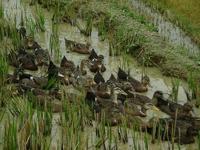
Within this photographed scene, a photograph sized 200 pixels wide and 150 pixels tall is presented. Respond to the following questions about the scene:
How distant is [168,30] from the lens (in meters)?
14.8

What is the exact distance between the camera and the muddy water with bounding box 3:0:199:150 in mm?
9248

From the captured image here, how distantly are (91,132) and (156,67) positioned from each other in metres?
4.01

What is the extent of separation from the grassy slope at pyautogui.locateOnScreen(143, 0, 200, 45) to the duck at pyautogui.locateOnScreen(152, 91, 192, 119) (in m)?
4.06

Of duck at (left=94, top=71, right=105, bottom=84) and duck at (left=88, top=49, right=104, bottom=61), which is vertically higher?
duck at (left=88, top=49, right=104, bottom=61)

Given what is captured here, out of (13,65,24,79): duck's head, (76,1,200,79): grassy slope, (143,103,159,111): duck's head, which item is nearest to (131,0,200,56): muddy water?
(76,1,200,79): grassy slope

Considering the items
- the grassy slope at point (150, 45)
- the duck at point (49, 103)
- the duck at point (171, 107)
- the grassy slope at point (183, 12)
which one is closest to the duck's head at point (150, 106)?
the duck at point (171, 107)

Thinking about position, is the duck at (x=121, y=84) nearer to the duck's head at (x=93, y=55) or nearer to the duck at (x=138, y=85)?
the duck at (x=138, y=85)

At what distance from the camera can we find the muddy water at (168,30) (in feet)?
45.2

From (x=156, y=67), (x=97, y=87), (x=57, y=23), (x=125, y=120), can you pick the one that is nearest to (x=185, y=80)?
(x=156, y=67)

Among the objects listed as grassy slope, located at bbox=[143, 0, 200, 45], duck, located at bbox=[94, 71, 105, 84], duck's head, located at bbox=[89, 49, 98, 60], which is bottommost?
duck, located at bbox=[94, 71, 105, 84]

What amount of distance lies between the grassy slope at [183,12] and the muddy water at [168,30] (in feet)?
0.52

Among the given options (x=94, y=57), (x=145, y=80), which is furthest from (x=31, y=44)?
(x=145, y=80)

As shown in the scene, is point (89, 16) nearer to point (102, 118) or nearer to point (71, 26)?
point (71, 26)

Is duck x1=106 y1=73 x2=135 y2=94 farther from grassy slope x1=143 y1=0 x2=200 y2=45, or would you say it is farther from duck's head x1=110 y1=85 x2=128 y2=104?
grassy slope x1=143 y1=0 x2=200 y2=45
